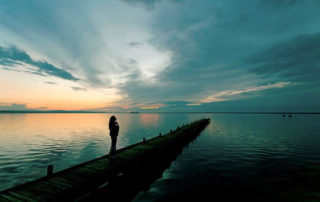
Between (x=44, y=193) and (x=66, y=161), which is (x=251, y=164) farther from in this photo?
(x=66, y=161)

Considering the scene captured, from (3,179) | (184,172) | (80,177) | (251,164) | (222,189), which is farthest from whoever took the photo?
(251,164)

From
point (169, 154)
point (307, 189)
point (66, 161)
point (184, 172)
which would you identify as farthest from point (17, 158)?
point (307, 189)

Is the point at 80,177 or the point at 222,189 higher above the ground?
the point at 80,177

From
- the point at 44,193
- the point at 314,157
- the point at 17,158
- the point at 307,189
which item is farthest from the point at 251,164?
the point at 17,158

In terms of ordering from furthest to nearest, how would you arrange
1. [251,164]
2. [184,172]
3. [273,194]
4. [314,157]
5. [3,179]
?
[314,157], [251,164], [184,172], [3,179], [273,194]

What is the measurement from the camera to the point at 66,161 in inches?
711

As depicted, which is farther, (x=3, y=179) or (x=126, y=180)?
(x=3, y=179)

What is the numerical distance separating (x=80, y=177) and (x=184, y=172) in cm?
842

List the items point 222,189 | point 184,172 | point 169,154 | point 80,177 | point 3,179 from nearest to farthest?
point 80,177, point 222,189, point 3,179, point 184,172, point 169,154

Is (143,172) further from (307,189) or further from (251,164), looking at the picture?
(307,189)

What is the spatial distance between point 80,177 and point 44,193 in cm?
193

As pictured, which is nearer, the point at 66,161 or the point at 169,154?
the point at 66,161

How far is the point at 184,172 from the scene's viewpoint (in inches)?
546

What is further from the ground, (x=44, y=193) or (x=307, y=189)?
(x=44, y=193)
